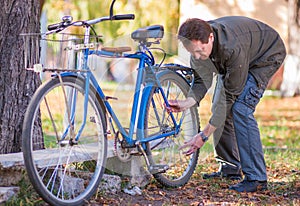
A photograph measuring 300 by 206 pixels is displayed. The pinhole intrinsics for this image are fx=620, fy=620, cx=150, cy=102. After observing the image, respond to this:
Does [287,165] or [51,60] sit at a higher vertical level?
[51,60]

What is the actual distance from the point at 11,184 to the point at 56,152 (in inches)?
13.6

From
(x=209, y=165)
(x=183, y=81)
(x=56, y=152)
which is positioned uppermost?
(x=183, y=81)

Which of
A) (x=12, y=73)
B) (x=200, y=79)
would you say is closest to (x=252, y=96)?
(x=200, y=79)

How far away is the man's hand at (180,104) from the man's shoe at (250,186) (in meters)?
0.70

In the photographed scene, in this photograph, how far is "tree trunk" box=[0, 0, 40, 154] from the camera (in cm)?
421

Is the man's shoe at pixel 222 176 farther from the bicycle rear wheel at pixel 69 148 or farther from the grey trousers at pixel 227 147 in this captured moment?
the bicycle rear wheel at pixel 69 148

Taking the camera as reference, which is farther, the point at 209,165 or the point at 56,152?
the point at 209,165

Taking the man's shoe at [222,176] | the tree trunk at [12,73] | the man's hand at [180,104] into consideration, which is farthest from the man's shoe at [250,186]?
the tree trunk at [12,73]

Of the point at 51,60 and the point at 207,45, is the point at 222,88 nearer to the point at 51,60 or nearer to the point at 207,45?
the point at 207,45

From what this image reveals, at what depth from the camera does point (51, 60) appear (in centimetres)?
383

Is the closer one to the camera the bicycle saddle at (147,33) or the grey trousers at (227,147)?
the bicycle saddle at (147,33)

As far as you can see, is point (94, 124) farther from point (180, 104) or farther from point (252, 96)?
point (252, 96)

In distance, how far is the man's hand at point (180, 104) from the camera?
4.62 m

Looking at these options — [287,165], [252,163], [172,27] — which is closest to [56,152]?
[252,163]
